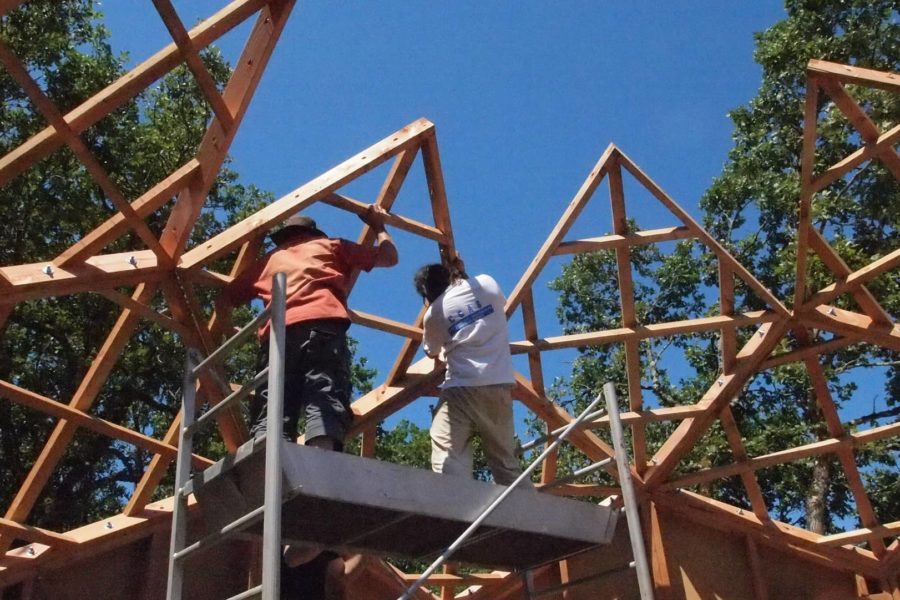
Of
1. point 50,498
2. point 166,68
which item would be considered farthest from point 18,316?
point 166,68

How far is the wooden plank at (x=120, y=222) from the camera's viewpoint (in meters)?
4.95

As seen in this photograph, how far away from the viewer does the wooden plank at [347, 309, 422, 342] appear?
20.5 ft

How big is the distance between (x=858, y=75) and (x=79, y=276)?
4.64 meters

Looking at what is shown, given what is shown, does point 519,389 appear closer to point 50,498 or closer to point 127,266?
point 127,266

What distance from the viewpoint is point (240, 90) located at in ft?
16.3

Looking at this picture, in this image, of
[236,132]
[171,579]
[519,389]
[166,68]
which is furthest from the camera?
[519,389]

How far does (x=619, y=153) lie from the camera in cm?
670

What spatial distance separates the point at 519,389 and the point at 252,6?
352 centimetres

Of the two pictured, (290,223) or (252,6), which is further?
(290,223)

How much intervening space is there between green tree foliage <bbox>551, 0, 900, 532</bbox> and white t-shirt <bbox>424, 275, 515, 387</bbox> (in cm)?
870

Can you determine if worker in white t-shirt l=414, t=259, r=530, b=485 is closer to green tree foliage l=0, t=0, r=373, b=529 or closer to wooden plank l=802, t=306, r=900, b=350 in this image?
wooden plank l=802, t=306, r=900, b=350

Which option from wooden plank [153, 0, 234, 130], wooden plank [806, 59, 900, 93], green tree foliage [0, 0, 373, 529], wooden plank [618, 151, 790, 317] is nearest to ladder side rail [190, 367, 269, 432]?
wooden plank [153, 0, 234, 130]

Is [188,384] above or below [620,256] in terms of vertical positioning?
below

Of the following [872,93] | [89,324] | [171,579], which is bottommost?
[171,579]
